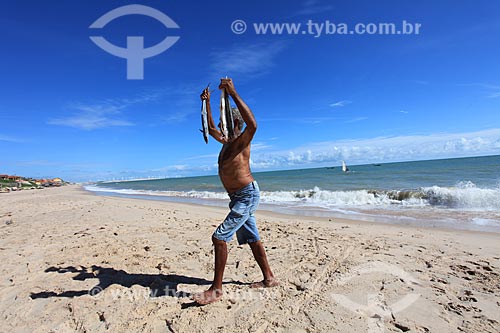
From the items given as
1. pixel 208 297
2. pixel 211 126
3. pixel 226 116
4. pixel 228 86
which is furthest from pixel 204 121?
pixel 208 297

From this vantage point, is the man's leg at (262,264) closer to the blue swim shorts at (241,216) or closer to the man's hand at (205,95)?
the blue swim shorts at (241,216)

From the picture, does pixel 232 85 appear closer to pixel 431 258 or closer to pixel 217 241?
pixel 217 241

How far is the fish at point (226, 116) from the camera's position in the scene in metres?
2.93

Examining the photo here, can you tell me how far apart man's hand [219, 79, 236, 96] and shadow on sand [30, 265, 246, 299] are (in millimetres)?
2230

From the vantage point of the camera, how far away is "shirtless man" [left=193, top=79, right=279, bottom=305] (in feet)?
9.32

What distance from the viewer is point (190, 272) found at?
3797 millimetres

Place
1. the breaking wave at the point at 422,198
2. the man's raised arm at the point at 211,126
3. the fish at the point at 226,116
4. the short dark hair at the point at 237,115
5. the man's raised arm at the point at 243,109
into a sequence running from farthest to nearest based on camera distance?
the breaking wave at the point at 422,198 < the man's raised arm at the point at 211,126 < the short dark hair at the point at 237,115 < the fish at the point at 226,116 < the man's raised arm at the point at 243,109

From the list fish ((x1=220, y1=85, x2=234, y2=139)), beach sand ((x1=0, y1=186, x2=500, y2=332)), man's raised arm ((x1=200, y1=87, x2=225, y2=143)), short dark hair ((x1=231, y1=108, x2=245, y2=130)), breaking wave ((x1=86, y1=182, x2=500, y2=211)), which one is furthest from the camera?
breaking wave ((x1=86, y1=182, x2=500, y2=211))

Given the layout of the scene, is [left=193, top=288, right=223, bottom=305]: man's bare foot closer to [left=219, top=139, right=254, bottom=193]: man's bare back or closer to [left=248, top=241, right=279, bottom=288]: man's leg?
[left=248, top=241, right=279, bottom=288]: man's leg

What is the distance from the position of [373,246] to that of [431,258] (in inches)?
35.5

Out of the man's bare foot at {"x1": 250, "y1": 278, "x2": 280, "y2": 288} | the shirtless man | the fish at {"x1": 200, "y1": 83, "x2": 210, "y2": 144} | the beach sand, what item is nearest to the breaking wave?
the beach sand

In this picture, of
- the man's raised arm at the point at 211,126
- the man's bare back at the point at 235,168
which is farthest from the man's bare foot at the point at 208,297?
the man's raised arm at the point at 211,126

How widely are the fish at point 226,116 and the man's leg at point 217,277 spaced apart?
112 centimetres

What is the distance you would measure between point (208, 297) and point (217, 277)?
0.69ft
